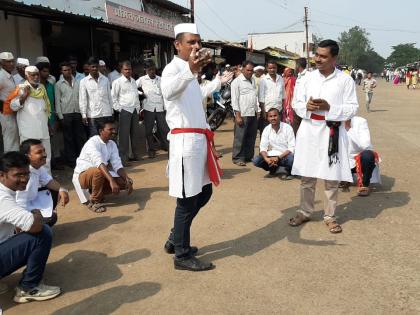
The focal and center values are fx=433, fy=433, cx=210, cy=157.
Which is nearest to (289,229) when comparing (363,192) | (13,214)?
(363,192)

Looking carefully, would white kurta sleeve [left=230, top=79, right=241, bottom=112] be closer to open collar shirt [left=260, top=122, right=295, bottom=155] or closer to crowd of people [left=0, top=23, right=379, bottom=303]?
crowd of people [left=0, top=23, right=379, bottom=303]

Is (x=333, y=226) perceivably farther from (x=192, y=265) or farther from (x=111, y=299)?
(x=111, y=299)

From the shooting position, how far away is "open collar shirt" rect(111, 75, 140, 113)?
25.3ft

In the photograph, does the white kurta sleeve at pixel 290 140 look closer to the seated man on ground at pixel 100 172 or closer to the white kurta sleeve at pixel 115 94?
the seated man on ground at pixel 100 172

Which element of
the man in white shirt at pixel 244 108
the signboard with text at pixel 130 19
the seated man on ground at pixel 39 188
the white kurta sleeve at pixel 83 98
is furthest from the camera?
the signboard with text at pixel 130 19

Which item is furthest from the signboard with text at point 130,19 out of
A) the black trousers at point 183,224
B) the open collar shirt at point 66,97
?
the black trousers at point 183,224

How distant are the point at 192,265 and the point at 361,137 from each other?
341cm

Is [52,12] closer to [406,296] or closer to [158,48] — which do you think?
[406,296]

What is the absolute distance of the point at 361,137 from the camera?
595 centimetres

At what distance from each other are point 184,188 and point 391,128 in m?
9.88

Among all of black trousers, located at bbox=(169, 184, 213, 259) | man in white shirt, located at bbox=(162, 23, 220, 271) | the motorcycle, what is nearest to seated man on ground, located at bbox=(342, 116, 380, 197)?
man in white shirt, located at bbox=(162, 23, 220, 271)

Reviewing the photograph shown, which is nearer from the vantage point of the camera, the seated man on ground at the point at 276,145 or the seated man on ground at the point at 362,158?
the seated man on ground at the point at 362,158

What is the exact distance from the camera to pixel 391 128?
11867 mm

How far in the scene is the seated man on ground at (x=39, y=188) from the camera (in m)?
3.98
